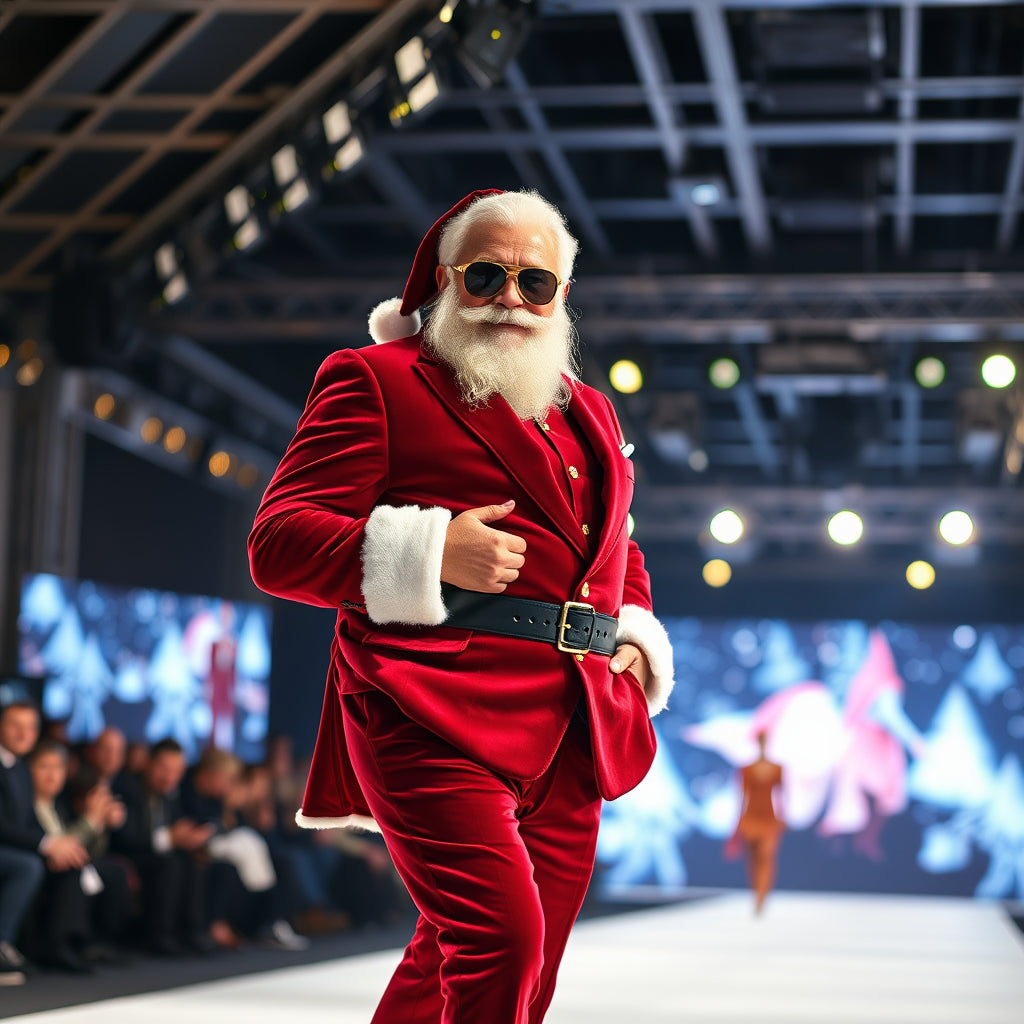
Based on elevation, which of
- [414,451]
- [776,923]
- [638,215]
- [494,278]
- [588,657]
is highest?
[638,215]

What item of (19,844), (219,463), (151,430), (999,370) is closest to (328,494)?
(19,844)

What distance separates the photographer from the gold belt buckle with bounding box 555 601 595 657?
1887mm

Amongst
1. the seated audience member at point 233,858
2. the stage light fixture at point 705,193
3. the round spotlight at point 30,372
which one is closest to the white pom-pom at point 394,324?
the seated audience member at point 233,858

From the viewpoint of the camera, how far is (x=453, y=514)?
6.30 feet

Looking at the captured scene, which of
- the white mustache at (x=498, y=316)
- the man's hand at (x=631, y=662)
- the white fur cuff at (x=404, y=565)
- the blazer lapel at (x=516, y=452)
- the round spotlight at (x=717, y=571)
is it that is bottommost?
the man's hand at (x=631, y=662)

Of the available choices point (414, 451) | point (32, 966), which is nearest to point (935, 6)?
point (32, 966)

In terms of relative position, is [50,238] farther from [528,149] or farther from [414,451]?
[414,451]

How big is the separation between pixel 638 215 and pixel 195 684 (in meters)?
4.10

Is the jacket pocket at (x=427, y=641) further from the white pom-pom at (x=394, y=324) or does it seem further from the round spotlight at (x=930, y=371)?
the round spotlight at (x=930, y=371)

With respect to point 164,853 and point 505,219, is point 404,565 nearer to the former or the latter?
point 505,219

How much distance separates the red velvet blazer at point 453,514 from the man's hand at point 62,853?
153 inches

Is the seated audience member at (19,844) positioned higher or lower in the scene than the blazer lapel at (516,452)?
lower

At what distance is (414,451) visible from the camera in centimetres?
193

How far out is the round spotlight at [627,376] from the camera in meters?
9.67
